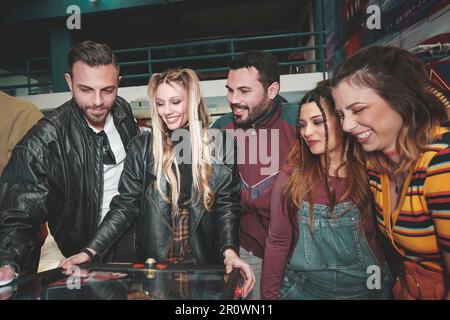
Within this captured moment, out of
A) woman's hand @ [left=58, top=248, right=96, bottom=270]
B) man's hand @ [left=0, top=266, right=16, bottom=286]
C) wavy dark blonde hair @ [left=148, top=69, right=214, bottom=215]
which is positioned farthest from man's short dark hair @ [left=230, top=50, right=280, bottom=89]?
man's hand @ [left=0, top=266, right=16, bottom=286]

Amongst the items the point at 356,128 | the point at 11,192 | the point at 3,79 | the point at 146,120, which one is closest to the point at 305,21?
the point at 146,120

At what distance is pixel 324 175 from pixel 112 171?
84cm

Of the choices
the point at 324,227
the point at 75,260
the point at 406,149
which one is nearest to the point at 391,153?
the point at 406,149

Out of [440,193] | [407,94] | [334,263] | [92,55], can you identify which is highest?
[92,55]

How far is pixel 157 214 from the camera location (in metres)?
1.16

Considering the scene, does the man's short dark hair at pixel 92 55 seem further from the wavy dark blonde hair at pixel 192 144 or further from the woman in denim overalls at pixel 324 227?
the woman in denim overalls at pixel 324 227

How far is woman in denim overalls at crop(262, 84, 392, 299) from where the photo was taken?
3.43ft

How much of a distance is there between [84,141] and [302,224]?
897mm

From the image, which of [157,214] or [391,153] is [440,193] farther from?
[157,214]

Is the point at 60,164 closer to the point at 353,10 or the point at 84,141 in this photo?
the point at 84,141

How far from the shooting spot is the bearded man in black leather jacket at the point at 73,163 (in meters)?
1.13

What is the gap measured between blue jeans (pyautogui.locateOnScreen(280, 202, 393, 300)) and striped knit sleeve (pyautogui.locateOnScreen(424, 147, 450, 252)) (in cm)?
26

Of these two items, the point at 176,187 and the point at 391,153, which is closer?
the point at 391,153

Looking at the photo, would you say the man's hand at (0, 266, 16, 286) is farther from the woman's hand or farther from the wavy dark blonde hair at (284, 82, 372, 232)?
the wavy dark blonde hair at (284, 82, 372, 232)
